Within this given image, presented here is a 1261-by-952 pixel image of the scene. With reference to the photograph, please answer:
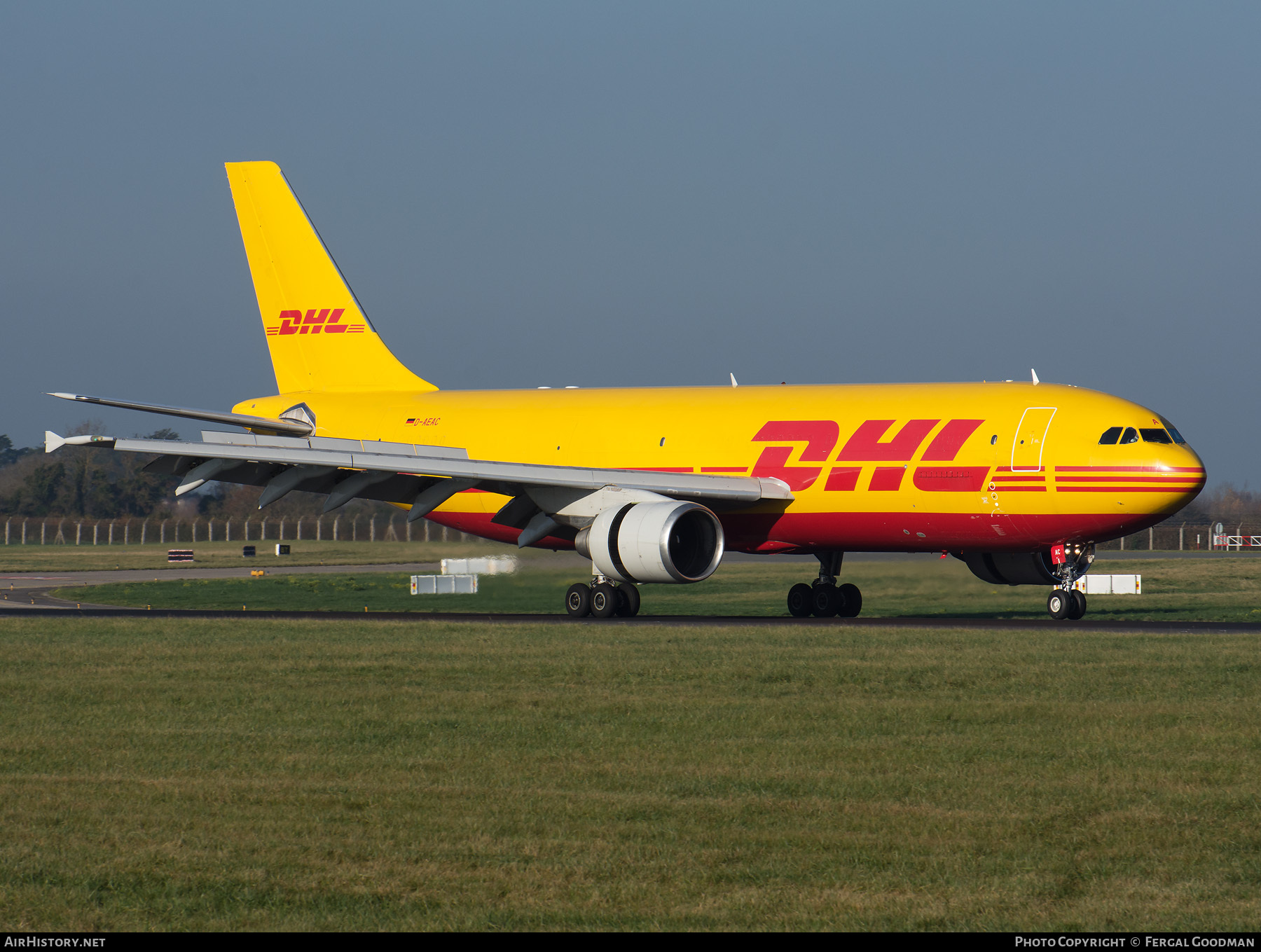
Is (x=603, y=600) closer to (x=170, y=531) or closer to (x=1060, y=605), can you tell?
(x=1060, y=605)

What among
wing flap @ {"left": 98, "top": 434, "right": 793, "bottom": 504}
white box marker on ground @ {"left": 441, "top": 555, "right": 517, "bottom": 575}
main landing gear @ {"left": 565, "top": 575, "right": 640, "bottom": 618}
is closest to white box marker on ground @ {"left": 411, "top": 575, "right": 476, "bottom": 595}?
white box marker on ground @ {"left": 441, "top": 555, "right": 517, "bottom": 575}

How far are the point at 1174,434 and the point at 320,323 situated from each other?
20.0 m

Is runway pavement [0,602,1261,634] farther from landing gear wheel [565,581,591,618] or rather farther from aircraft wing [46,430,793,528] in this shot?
aircraft wing [46,430,793,528]

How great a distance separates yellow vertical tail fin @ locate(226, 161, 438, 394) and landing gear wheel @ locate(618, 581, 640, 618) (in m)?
9.90

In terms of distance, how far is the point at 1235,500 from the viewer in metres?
91.6

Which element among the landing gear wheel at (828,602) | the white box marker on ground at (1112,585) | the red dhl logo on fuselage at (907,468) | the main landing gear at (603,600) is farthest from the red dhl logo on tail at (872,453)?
the white box marker on ground at (1112,585)

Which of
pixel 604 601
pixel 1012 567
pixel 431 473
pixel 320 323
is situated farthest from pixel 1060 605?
pixel 320 323

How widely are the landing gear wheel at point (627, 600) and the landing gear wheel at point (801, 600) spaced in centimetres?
370

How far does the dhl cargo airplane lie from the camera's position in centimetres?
2647

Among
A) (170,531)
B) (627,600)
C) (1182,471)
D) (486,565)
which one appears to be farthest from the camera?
(170,531)

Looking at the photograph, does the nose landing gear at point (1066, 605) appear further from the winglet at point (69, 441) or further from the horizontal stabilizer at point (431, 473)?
the winglet at point (69, 441)

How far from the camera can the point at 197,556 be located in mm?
68250

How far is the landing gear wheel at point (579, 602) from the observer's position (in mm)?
28844

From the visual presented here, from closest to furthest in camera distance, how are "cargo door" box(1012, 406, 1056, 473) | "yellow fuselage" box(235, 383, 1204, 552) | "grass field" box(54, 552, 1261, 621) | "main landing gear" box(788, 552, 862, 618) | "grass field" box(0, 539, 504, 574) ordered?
"yellow fuselage" box(235, 383, 1204, 552)
"cargo door" box(1012, 406, 1056, 473)
"grass field" box(54, 552, 1261, 621)
"main landing gear" box(788, 552, 862, 618)
"grass field" box(0, 539, 504, 574)
